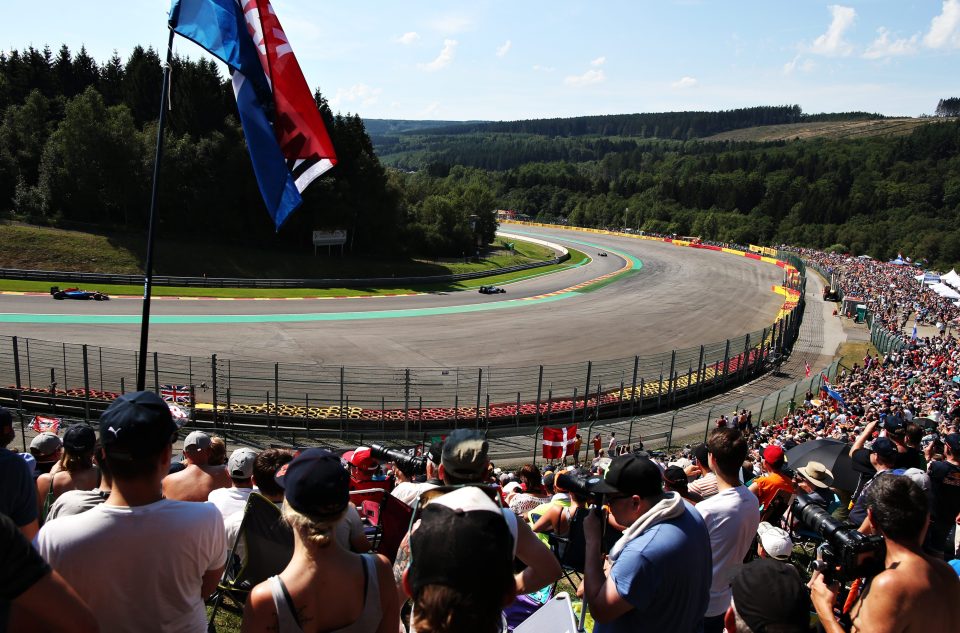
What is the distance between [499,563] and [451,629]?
0.24m

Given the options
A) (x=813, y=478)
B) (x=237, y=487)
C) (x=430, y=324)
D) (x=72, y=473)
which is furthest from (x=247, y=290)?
(x=813, y=478)

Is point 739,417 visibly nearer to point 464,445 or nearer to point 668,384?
point 668,384

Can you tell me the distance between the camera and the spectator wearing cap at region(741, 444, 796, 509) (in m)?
6.49

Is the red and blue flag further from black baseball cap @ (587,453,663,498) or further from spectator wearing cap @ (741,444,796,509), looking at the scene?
black baseball cap @ (587,453,663,498)

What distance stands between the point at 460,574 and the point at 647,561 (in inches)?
57.8

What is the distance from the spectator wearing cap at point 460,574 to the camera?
6.63 feet

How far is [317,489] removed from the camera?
9.11 feet

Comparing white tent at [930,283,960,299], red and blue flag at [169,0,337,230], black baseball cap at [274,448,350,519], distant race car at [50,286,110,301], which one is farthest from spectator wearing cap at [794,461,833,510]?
white tent at [930,283,960,299]

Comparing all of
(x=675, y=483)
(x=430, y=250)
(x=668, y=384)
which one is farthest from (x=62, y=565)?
(x=430, y=250)

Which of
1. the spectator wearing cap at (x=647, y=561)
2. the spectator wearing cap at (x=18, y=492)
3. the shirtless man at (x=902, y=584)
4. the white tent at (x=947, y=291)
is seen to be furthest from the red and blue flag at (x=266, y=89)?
the white tent at (x=947, y=291)

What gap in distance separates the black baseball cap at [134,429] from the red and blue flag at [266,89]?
24.1 ft

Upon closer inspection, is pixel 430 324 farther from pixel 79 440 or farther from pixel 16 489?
pixel 16 489

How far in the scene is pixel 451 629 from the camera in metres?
2.01

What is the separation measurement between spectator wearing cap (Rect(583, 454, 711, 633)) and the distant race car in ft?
122
